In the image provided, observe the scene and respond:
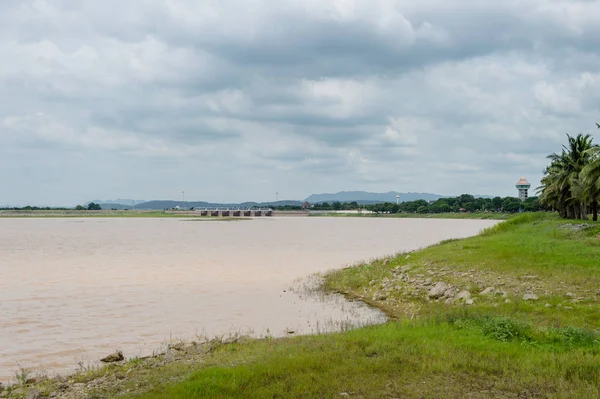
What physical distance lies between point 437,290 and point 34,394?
1800 centimetres

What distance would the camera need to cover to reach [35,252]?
197ft

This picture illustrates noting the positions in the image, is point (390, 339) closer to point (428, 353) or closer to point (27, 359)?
point (428, 353)

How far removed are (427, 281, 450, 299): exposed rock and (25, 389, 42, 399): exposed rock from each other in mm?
17327

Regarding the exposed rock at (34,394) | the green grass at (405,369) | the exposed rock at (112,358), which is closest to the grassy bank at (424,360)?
the green grass at (405,369)

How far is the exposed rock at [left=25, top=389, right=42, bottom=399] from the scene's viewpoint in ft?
38.3

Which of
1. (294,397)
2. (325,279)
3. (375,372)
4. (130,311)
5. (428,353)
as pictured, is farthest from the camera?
(325,279)

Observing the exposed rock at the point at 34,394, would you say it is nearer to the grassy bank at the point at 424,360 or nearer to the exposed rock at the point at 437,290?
the grassy bank at the point at 424,360

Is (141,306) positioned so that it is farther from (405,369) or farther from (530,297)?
(405,369)

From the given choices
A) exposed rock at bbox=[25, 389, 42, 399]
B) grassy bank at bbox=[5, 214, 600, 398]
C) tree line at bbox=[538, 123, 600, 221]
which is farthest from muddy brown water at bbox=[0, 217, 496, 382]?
tree line at bbox=[538, 123, 600, 221]

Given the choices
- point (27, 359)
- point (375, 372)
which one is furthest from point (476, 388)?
point (27, 359)

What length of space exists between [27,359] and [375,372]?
12.9 meters

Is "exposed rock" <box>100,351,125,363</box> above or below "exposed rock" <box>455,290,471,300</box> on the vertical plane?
below

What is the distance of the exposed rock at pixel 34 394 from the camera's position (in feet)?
38.3

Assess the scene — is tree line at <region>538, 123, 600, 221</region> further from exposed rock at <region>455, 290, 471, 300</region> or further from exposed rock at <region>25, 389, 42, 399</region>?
exposed rock at <region>25, 389, 42, 399</region>
